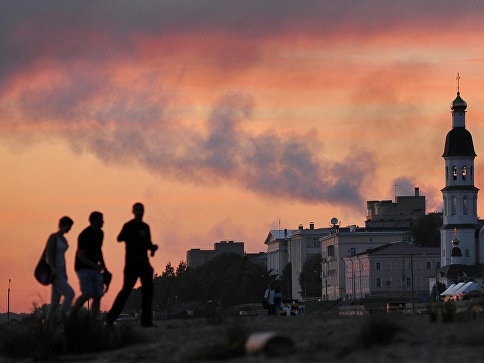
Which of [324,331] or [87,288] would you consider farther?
[87,288]

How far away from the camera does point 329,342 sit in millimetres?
27391

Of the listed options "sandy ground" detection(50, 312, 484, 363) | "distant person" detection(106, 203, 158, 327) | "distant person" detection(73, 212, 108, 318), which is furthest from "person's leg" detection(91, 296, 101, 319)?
"sandy ground" detection(50, 312, 484, 363)

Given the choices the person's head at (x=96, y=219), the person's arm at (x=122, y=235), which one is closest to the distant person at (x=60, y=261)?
the person's head at (x=96, y=219)

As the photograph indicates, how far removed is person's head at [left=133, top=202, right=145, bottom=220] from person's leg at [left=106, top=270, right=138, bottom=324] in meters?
0.96

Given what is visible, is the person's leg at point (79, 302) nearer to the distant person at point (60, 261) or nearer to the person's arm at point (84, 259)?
the distant person at point (60, 261)

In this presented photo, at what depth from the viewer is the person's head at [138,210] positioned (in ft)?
103

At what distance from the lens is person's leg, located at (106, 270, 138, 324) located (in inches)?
1246

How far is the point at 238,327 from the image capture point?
28047 mm

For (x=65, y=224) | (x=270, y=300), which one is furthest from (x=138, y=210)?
(x=270, y=300)

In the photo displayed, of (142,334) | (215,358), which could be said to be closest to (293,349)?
(215,358)

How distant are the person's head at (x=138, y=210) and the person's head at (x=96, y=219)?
71 cm

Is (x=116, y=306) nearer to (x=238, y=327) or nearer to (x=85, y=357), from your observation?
(x=85, y=357)

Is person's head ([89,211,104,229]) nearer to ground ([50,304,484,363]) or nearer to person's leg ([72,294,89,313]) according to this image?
person's leg ([72,294,89,313])

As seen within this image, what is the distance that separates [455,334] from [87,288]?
7334 millimetres
